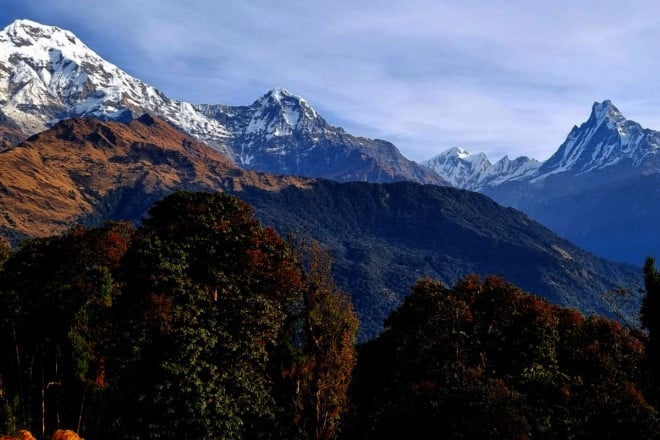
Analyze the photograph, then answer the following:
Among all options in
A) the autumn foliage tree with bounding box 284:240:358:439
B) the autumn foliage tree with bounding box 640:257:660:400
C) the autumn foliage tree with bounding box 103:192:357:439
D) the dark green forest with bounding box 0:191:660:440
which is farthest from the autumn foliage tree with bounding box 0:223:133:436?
the autumn foliage tree with bounding box 640:257:660:400

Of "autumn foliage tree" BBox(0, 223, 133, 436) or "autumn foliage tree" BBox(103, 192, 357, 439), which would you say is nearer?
"autumn foliage tree" BBox(103, 192, 357, 439)

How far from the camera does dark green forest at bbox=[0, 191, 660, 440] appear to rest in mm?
29141

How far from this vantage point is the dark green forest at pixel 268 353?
95.6ft

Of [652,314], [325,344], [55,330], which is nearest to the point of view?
[652,314]

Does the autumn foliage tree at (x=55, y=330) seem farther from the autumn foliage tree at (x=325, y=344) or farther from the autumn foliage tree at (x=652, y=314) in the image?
the autumn foliage tree at (x=652, y=314)

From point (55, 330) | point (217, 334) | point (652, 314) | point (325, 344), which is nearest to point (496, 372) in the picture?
point (652, 314)

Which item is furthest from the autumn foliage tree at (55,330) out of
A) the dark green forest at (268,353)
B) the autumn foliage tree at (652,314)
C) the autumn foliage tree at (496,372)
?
the autumn foliage tree at (652,314)

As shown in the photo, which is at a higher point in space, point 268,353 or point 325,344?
point 325,344

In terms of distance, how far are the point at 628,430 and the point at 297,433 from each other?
18.5 metres

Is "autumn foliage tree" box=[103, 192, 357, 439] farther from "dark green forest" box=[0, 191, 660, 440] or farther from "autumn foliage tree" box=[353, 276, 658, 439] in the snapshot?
"autumn foliage tree" box=[353, 276, 658, 439]

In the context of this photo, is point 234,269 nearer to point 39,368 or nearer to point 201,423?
point 201,423

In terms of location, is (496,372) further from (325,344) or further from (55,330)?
(55,330)

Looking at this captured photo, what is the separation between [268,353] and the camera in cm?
3862

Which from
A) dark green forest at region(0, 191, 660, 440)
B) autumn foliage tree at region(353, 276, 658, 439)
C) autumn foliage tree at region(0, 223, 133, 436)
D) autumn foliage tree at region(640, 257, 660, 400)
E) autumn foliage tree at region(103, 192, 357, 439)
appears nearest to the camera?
autumn foliage tree at region(640, 257, 660, 400)
